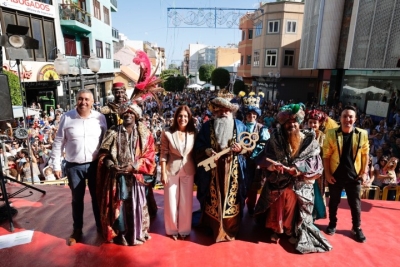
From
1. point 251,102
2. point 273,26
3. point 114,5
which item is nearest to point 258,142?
point 251,102

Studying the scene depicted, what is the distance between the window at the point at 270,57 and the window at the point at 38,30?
1514 centimetres

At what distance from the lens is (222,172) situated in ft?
9.52

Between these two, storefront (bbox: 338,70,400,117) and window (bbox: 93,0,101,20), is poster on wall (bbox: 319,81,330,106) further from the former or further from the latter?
window (bbox: 93,0,101,20)

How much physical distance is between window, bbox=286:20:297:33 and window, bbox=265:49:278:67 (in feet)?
5.80

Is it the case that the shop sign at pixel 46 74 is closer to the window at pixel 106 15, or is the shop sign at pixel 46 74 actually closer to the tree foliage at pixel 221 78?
the window at pixel 106 15

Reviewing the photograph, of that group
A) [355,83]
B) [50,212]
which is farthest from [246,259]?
[355,83]

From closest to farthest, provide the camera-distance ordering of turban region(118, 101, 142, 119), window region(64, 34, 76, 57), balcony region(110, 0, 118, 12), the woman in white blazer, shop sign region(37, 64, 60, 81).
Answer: turban region(118, 101, 142, 119)
the woman in white blazer
shop sign region(37, 64, 60, 81)
window region(64, 34, 76, 57)
balcony region(110, 0, 118, 12)

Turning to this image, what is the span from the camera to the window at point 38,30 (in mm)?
10891

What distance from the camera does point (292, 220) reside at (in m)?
2.91

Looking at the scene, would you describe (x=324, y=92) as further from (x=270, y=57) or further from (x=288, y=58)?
(x=270, y=57)

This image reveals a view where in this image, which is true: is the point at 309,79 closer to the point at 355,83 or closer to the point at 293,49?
the point at 293,49

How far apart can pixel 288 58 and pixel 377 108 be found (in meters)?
10.3

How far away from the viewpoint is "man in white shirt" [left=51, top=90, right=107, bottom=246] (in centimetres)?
277

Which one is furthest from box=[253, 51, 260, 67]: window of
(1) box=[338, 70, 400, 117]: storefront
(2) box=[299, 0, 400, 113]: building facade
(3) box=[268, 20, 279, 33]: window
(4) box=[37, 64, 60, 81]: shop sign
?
(4) box=[37, 64, 60, 81]: shop sign
